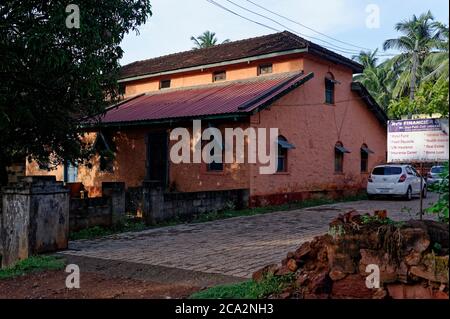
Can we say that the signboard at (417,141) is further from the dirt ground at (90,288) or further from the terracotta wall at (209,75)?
the terracotta wall at (209,75)

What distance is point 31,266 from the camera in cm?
789

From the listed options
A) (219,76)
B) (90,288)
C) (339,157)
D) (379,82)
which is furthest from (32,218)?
(379,82)

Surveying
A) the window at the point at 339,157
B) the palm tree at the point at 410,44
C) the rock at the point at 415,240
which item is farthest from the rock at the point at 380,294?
the palm tree at the point at 410,44

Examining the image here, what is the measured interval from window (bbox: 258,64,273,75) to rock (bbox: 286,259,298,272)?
1507 cm

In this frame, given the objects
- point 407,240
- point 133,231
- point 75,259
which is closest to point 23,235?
point 75,259

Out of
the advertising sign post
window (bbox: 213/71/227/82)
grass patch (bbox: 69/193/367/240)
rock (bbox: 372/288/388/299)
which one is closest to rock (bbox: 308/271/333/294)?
rock (bbox: 372/288/388/299)

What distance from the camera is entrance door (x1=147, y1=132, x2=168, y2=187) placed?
18.7 meters

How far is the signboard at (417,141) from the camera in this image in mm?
6105

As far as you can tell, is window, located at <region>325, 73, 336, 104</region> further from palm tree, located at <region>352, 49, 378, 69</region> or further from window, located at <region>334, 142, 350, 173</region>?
palm tree, located at <region>352, 49, 378, 69</region>

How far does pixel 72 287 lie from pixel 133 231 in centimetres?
519

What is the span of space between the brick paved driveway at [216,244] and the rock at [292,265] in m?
1.26

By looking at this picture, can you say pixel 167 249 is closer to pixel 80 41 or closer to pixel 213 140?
pixel 80 41

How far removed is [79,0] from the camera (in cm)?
1053

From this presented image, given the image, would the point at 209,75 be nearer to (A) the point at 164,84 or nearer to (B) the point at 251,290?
(A) the point at 164,84
